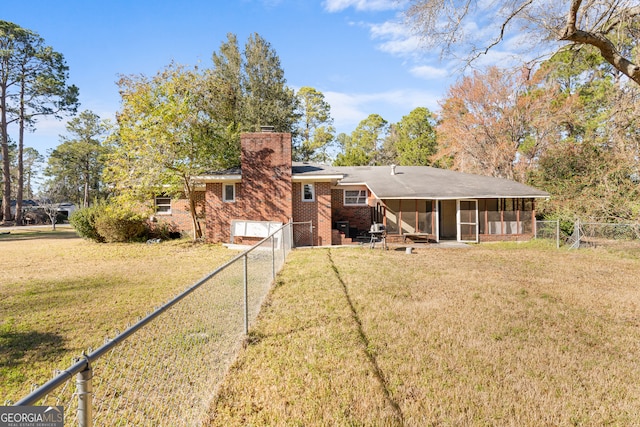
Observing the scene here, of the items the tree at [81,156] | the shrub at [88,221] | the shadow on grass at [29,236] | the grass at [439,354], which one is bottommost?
the grass at [439,354]

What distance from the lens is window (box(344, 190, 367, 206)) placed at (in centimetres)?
1917

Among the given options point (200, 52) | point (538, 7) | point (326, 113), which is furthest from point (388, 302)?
point (326, 113)

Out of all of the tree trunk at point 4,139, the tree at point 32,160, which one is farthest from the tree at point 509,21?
the tree at point 32,160

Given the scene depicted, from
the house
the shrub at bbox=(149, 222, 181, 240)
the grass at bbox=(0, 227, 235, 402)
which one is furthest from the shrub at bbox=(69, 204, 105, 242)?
the house

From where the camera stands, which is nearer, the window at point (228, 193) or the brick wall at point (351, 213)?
the window at point (228, 193)

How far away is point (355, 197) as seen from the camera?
19.3m

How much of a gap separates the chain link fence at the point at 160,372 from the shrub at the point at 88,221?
45.5 ft

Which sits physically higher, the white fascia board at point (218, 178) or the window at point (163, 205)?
the white fascia board at point (218, 178)

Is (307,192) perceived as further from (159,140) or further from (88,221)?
(88,221)

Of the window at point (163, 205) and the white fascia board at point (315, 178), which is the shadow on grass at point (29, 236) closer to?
the window at point (163, 205)

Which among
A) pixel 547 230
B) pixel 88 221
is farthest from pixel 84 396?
pixel 547 230

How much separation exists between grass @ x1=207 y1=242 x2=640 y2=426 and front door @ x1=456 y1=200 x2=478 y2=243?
27.3 feet

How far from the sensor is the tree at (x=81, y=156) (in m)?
42.8

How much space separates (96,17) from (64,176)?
49411 millimetres
